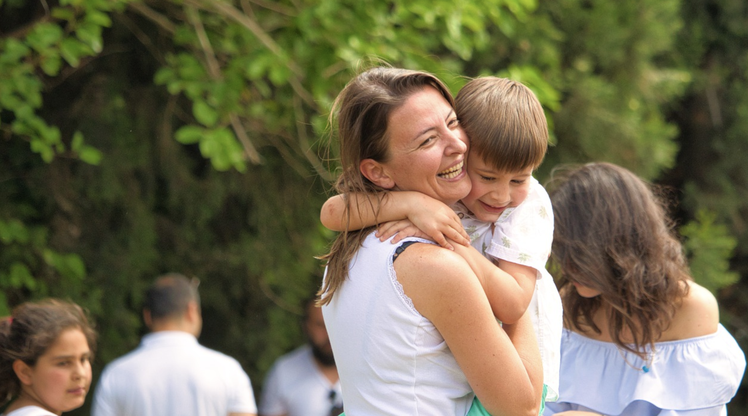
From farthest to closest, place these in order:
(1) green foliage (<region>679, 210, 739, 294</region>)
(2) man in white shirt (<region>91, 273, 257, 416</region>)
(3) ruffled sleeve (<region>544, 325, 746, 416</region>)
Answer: (1) green foliage (<region>679, 210, 739, 294</region>) → (2) man in white shirt (<region>91, 273, 257, 416</region>) → (3) ruffled sleeve (<region>544, 325, 746, 416</region>)

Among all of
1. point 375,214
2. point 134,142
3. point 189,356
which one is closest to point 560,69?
point 134,142

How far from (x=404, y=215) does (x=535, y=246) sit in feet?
1.02

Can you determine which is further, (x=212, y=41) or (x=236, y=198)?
(x=236, y=198)

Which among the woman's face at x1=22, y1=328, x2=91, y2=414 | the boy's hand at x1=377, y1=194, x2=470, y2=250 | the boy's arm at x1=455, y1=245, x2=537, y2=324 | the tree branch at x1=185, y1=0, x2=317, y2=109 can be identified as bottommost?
the woman's face at x1=22, y1=328, x2=91, y2=414

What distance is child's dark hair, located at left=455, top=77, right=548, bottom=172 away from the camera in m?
1.62

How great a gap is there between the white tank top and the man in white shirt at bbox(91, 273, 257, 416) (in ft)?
6.85

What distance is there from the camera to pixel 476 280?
1.44 m

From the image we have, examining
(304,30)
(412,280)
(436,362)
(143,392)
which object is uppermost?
(412,280)

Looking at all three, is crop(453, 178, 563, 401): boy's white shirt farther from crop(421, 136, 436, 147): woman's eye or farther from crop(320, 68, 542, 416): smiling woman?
crop(421, 136, 436, 147): woman's eye

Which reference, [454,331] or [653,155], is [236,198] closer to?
[653,155]

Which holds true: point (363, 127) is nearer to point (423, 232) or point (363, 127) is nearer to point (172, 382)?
point (423, 232)

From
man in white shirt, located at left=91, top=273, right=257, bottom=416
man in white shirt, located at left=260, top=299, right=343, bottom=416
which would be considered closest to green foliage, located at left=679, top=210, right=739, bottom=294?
man in white shirt, located at left=260, top=299, right=343, bottom=416

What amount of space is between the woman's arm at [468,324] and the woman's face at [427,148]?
0.51 feet

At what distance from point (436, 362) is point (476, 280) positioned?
0.59ft
